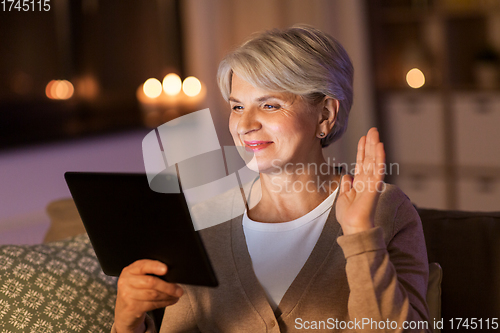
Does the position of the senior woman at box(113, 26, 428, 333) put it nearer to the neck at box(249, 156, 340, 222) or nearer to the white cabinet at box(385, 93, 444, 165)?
the neck at box(249, 156, 340, 222)

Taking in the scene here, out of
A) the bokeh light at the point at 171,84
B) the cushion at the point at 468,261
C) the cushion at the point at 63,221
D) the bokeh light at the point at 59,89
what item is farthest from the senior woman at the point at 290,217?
the bokeh light at the point at 59,89

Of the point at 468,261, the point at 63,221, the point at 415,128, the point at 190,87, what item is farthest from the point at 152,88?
the point at 468,261

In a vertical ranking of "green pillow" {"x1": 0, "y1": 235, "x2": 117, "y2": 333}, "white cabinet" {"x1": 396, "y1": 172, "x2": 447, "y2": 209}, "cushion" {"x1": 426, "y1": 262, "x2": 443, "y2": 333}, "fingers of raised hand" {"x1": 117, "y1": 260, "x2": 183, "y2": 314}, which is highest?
"fingers of raised hand" {"x1": 117, "y1": 260, "x2": 183, "y2": 314}

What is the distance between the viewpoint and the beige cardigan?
3.10ft

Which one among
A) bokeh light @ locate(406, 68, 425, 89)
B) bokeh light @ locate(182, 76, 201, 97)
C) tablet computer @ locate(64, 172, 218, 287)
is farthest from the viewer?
bokeh light @ locate(406, 68, 425, 89)

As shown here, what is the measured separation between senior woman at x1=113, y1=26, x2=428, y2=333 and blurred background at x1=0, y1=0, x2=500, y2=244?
165cm

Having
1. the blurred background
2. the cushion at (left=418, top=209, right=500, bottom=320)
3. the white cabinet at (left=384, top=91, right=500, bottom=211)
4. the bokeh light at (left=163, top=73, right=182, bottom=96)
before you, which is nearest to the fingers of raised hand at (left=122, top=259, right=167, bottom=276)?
the cushion at (left=418, top=209, right=500, bottom=320)

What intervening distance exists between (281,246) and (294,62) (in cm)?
43

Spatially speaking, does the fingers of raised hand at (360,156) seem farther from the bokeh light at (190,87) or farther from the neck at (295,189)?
the bokeh light at (190,87)

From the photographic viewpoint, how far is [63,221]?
5.31 ft

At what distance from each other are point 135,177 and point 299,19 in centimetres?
263

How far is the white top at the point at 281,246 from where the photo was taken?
1.18 m

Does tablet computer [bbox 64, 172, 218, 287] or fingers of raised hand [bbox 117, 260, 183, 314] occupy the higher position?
tablet computer [bbox 64, 172, 218, 287]

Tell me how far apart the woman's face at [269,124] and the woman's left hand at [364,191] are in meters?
0.21
